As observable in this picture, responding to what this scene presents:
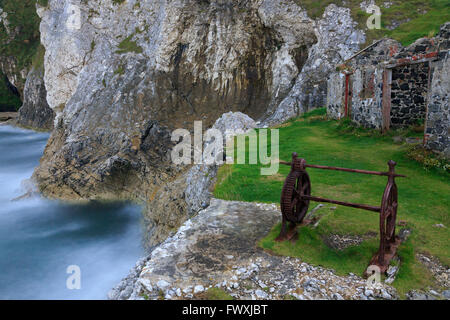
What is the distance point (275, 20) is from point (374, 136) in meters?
14.2

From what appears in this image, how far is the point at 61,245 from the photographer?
16.8 meters

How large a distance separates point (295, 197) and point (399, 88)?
934 cm

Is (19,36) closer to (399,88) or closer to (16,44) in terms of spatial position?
(16,44)

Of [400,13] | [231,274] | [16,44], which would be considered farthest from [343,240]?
[16,44]

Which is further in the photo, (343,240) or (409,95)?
(409,95)

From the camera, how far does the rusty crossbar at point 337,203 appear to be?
466cm

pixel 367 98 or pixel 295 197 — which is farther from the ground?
pixel 367 98

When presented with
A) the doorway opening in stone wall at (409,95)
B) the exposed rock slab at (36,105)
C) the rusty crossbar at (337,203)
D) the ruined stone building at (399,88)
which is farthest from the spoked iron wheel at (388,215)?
the exposed rock slab at (36,105)

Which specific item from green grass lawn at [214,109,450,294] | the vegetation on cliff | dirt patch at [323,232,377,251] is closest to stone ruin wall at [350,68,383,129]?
green grass lawn at [214,109,450,294]

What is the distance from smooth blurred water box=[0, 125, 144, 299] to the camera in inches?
Result: 509

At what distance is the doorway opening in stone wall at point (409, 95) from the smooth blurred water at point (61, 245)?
12650 mm
